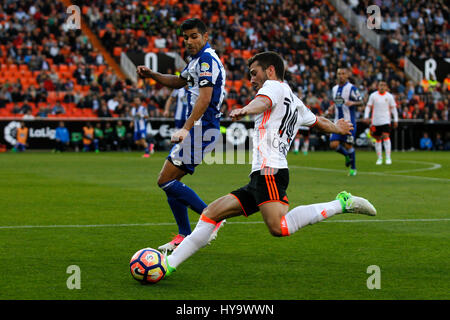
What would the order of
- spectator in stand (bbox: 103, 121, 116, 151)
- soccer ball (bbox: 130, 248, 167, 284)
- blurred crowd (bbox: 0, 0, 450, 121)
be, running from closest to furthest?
1. soccer ball (bbox: 130, 248, 167, 284)
2. spectator in stand (bbox: 103, 121, 116, 151)
3. blurred crowd (bbox: 0, 0, 450, 121)

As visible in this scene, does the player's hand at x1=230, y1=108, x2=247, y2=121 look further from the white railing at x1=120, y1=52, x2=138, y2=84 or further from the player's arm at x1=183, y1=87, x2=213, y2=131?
the white railing at x1=120, y1=52, x2=138, y2=84

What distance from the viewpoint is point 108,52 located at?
3616cm

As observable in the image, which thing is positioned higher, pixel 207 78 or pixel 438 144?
pixel 207 78

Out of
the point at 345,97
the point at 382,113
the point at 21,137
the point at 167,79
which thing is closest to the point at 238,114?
the point at 167,79

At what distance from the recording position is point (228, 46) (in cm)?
3784

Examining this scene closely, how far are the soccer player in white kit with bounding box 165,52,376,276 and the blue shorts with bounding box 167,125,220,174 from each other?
1.34m

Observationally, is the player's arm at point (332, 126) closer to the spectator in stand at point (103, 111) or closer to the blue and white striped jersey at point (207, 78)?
the blue and white striped jersey at point (207, 78)

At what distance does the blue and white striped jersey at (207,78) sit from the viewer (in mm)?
7254

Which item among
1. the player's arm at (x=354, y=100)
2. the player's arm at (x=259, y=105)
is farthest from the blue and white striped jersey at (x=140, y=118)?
the player's arm at (x=259, y=105)

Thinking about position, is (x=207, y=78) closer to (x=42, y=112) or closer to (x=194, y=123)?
(x=194, y=123)

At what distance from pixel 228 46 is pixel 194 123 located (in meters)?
30.9

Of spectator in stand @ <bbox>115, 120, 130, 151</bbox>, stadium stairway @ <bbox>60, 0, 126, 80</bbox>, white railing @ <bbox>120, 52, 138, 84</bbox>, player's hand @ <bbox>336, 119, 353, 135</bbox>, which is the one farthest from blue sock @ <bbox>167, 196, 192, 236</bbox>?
stadium stairway @ <bbox>60, 0, 126, 80</bbox>

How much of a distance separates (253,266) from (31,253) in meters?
2.12

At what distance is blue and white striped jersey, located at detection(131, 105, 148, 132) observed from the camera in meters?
28.4
